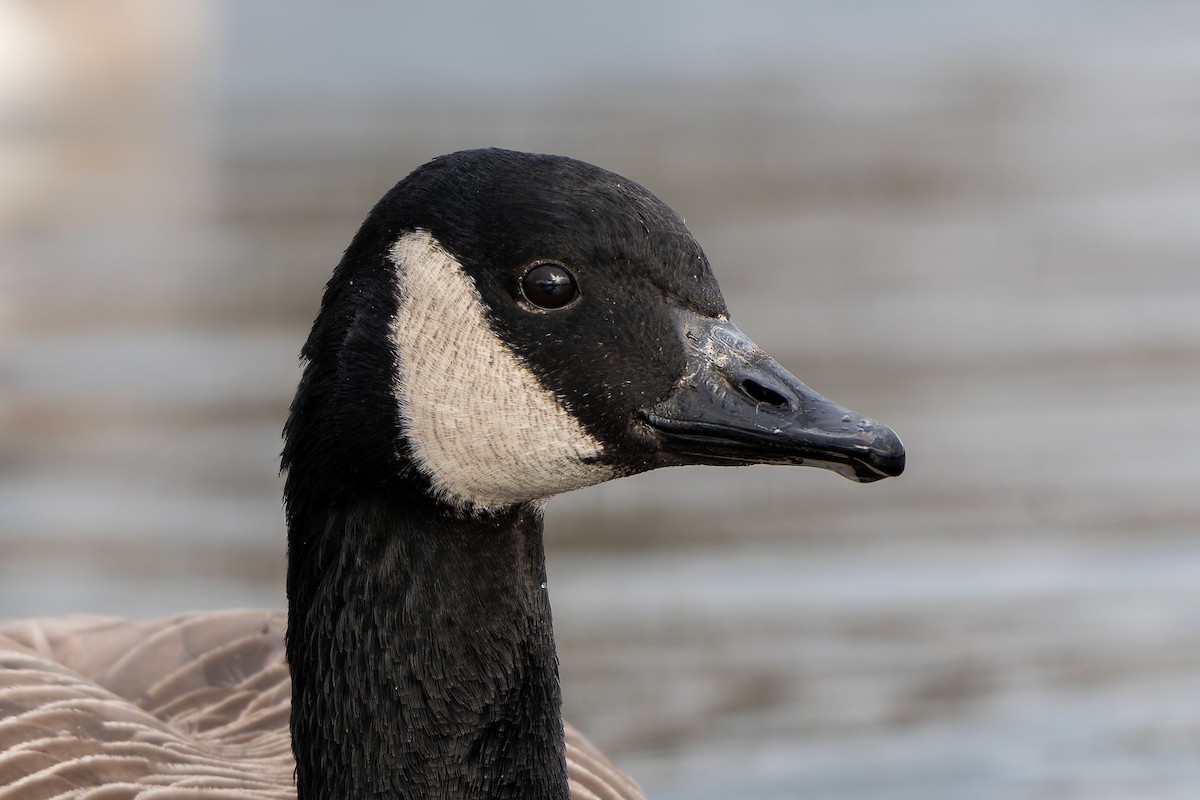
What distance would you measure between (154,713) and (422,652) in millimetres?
1446

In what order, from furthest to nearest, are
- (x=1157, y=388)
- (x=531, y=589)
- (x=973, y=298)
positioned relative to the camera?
(x=973, y=298) → (x=1157, y=388) → (x=531, y=589)

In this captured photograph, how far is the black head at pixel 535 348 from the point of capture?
368cm

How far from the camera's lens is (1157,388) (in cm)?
1029

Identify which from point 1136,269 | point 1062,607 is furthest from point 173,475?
point 1136,269

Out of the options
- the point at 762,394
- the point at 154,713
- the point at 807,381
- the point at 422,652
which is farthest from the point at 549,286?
the point at 807,381

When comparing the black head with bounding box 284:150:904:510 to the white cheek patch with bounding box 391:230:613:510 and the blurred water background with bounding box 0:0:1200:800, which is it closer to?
the white cheek patch with bounding box 391:230:613:510

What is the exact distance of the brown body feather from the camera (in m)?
4.36

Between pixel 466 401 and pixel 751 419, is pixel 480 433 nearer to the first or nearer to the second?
pixel 466 401

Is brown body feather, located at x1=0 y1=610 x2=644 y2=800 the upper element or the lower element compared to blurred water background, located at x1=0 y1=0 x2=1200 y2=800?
lower

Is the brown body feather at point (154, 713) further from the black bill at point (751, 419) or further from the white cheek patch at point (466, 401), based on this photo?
the black bill at point (751, 419)

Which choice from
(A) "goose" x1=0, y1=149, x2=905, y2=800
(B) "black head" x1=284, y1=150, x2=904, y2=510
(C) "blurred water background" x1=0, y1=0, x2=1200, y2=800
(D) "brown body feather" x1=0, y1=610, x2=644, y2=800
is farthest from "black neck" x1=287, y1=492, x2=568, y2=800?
(C) "blurred water background" x1=0, y1=0, x2=1200, y2=800

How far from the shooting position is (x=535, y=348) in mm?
3719

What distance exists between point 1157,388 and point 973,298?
2245 mm

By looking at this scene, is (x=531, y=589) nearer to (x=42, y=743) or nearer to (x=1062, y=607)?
(x=42, y=743)
